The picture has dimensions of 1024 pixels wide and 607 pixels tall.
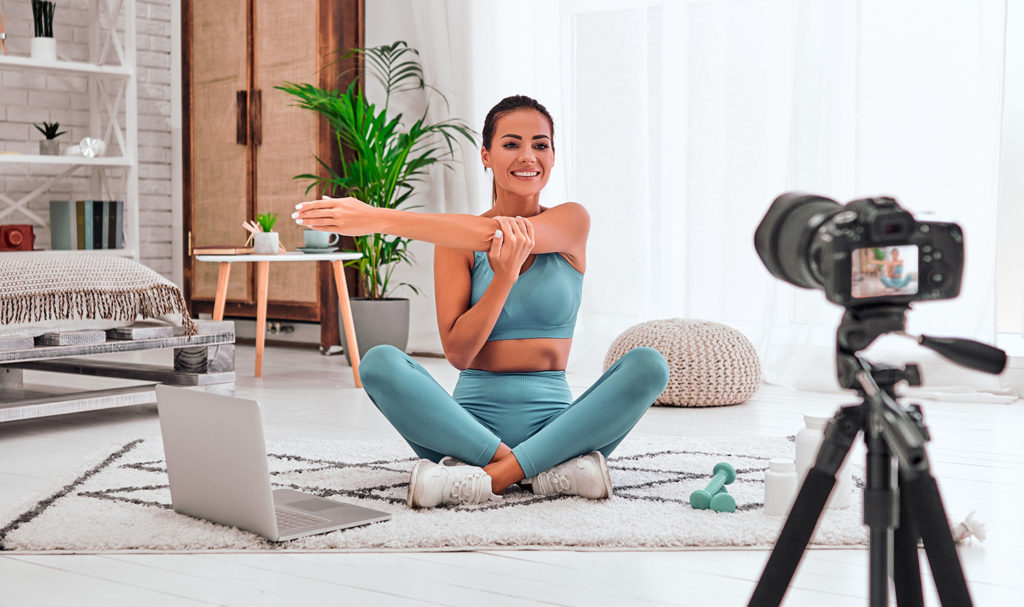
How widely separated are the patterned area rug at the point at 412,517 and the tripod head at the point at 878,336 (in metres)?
0.90

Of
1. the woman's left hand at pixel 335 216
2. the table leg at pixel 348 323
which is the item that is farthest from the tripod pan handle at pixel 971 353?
the table leg at pixel 348 323

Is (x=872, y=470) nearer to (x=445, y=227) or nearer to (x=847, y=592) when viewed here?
(x=847, y=592)

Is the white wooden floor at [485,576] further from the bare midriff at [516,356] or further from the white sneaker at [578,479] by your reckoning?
the bare midriff at [516,356]

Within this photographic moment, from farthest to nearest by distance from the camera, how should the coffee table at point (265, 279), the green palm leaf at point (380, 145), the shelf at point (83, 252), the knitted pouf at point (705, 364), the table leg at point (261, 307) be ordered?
1. the shelf at point (83, 252)
2. the green palm leaf at point (380, 145)
3. the table leg at point (261, 307)
4. the coffee table at point (265, 279)
5. the knitted pouf at point (705, 364)

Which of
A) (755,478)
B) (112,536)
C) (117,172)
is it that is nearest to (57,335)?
(112,536)

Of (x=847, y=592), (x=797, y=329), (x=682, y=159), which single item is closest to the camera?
(x=847, y=592)

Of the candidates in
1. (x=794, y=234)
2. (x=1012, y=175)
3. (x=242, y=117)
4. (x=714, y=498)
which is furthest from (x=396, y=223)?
(x=242, y=117)

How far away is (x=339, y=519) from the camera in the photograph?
6.03 ft

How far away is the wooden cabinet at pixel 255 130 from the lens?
4941 mm

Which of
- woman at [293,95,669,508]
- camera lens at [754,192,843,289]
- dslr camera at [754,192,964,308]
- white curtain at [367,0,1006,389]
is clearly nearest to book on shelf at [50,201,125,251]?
white curtain at [367,0,1006,389]

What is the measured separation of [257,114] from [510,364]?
3.51 m

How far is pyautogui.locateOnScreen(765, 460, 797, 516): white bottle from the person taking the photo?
1859mm

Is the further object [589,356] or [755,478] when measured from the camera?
[589,356]

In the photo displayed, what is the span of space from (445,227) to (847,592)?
0.87 meters
